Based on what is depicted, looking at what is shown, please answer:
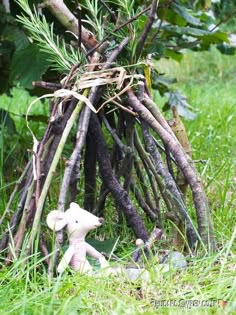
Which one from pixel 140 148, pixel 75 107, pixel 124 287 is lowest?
pixel 124 287

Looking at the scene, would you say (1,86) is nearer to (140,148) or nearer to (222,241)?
(140,148)

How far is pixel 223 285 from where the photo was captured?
5.49ft

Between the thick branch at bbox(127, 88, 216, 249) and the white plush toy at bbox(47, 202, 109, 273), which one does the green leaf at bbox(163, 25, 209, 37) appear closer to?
the thick branch at bbox(127, 88, 216, 249)

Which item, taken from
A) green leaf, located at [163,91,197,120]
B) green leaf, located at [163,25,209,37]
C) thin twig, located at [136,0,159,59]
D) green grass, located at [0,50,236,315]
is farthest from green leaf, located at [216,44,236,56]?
thin twig, located at [136,0,159,59]

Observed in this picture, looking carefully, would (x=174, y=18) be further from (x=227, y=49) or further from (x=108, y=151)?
(x=108, y=151)

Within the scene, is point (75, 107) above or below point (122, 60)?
below

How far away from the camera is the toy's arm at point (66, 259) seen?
5.61 ft

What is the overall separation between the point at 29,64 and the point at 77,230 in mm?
850

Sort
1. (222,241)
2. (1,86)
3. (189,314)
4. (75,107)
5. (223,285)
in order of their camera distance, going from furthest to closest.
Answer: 1. (1,86)
2. (222,241)
3. (75,107)
4. (223,285)
5. (189,314)

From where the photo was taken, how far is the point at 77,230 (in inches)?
70.3

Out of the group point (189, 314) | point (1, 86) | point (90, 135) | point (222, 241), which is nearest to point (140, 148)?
point (90, 135)

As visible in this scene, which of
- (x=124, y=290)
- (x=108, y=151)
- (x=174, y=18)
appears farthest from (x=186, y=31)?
(x=124, y=290)

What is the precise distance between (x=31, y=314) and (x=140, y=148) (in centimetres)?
67

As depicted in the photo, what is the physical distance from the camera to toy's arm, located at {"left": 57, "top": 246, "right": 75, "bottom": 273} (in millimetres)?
1711
